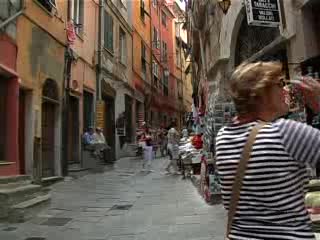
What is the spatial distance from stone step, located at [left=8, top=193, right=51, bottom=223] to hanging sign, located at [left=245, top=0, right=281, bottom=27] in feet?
15.4

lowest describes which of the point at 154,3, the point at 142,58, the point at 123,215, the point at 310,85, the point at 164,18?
the point at 123,215

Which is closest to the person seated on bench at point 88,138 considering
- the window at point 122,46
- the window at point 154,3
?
the window at point 122,46

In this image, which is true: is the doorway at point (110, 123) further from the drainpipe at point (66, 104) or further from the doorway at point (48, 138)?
the doorway at point (48, 138)

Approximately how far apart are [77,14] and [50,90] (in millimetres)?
4124

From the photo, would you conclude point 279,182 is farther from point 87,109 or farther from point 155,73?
point 155,73

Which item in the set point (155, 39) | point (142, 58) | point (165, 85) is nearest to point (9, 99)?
→ point (142, 58)

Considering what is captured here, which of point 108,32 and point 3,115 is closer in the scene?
point 3,115

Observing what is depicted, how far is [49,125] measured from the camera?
13250 millimetres

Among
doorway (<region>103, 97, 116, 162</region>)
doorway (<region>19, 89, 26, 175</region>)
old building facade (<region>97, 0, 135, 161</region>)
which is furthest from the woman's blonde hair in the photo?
doorway (<region>103, 97, 116, 162</region>)

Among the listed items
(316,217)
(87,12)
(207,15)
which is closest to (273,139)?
(316,217)

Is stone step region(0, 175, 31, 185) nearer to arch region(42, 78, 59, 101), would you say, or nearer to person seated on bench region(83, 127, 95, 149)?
arch region(42, 78, 59, 101)

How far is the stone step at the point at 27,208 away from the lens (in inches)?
305

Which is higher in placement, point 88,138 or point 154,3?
point 154,3

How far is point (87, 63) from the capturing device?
653 inches
